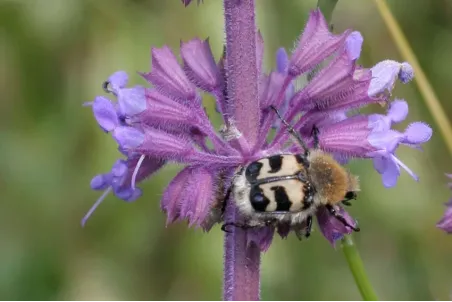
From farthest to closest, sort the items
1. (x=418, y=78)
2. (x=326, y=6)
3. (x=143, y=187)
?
(x=143, y=187), (x=418, y=78), (x=326, y=6)

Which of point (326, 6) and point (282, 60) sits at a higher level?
point (326, 6)

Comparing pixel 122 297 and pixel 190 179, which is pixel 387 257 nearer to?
pixel 122 297

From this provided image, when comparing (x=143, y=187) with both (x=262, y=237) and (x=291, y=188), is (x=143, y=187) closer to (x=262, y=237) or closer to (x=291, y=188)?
(x=262, y=237)

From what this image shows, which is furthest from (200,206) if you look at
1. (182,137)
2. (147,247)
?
(147,247)

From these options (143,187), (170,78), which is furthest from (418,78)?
(143,187)

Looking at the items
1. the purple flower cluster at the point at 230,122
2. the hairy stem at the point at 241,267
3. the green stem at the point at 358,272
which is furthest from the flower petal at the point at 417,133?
the hairy stem at the point at 241,267
